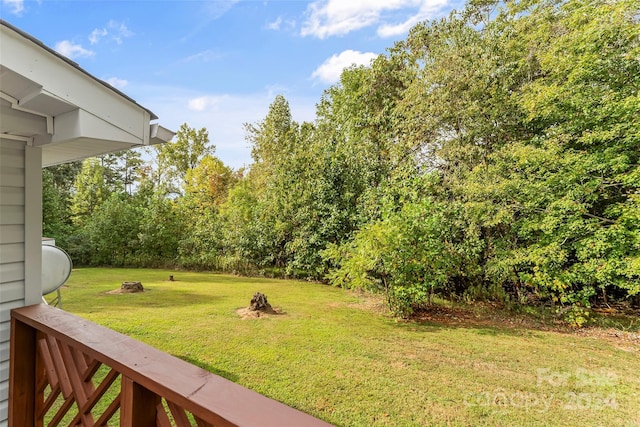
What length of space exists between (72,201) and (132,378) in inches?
665

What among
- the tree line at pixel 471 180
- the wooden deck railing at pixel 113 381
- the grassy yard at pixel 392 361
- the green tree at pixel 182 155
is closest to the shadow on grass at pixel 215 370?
the grassy yard at pixel 392 361

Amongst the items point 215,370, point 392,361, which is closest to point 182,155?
point 215,370

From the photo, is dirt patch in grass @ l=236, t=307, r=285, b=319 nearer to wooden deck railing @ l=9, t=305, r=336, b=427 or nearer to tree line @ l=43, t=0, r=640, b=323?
tree line @ l=43, t=0, r=640, b=323

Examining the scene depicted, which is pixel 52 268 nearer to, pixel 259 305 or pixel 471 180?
pixel 259 305

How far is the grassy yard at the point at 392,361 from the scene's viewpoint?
2.89m

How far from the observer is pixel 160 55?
434 centimetres

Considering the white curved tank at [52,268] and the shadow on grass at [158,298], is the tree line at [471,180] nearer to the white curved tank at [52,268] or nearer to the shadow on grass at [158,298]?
the shadow on grass at [158,298]

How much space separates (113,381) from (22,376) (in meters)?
0.96

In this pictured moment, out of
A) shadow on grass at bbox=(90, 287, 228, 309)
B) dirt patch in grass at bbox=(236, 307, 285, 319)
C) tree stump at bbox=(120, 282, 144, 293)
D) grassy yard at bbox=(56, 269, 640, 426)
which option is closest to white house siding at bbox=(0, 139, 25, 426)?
grassy yard at bbox=(56, 269, 640, 426)

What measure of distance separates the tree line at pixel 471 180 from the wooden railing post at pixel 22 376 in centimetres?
461

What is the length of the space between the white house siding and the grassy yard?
2.06 meters

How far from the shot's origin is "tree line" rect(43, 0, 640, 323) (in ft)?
17.6

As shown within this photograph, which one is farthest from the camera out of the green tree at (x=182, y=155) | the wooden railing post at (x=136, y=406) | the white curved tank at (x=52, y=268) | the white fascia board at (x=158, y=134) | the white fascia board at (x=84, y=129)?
the green tree at (x=182, y=155)

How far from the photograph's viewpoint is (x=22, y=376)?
59.6 inches
